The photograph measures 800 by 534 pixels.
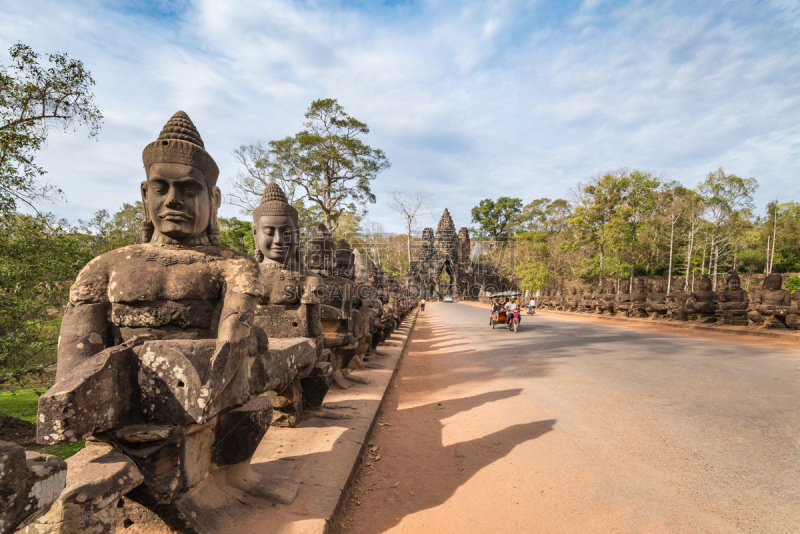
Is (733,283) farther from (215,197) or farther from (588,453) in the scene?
(215,197)

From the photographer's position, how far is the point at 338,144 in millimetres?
Result: 22250

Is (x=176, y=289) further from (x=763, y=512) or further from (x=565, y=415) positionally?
(x=565, y=415)

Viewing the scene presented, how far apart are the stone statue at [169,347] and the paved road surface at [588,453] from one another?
105 centimetres

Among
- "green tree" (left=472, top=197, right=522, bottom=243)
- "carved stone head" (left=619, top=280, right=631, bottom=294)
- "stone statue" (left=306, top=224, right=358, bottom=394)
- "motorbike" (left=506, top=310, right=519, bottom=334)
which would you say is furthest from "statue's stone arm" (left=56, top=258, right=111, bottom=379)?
"green tree" (left=472, top=197, right=522, bottom=243)

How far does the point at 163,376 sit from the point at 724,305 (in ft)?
54.9

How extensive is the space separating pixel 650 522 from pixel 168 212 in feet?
10.9

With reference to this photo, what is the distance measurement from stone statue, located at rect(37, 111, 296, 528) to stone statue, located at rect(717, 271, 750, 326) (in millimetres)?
15967

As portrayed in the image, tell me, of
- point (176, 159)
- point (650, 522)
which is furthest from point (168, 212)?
point (650, 522)

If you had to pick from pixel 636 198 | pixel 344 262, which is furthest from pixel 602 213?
pixel 344 262

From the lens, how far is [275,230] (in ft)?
13.6

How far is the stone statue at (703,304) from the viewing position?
14.1m

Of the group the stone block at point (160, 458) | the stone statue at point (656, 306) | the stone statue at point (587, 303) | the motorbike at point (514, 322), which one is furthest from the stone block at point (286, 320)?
the stone statue at point (587, 303)

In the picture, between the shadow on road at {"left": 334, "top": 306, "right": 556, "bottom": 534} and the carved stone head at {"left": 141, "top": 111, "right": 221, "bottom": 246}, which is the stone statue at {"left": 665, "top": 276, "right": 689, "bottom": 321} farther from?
the carved stone head at {"left": 141, "top": 111, "right": 221, "bottom": 246}

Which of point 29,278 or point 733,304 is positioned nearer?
point 29,278
